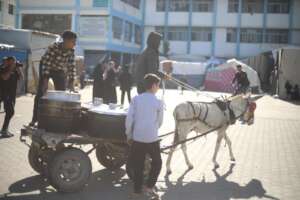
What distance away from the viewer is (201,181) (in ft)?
24.3

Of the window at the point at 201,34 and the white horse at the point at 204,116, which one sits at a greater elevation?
the window at the point at 201,34

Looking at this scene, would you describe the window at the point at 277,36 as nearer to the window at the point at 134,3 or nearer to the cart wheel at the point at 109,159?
the window at the point at 134,3

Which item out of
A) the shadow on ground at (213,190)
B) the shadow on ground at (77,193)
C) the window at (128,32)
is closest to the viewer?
the shadow on ground at (77,193)

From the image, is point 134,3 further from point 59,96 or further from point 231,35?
point 59,96

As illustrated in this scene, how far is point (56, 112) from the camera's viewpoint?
6195 mm

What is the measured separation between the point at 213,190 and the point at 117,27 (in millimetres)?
36089

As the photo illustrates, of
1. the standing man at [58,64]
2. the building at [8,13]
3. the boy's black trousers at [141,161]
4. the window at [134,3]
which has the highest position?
the window at [134,3]

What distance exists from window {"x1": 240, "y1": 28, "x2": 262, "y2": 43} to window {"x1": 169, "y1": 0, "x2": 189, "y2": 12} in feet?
21.6

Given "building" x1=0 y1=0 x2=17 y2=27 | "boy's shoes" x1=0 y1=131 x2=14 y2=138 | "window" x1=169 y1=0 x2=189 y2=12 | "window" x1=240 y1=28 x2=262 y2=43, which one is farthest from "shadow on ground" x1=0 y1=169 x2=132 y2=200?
"window" x1=169 y1=0 x2=189 y2=12

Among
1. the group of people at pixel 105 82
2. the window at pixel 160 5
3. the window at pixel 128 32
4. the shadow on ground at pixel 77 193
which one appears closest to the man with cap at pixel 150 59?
the shadow on ground at pixel 77 193

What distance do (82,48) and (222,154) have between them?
105ft

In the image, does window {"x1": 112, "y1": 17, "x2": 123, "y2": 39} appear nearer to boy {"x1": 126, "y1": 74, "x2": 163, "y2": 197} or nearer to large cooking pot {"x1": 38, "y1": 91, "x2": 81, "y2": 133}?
large cooking pot {"x1": 38, "y1": 91, "x2": 81, "y2": 133}

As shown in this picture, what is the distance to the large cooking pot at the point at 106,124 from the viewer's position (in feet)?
20.9

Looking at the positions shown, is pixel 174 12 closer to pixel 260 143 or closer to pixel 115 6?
pixel 115 6
